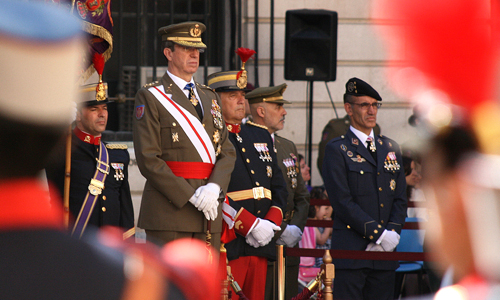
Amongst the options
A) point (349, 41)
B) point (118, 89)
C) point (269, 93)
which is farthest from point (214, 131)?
point (349, 41)

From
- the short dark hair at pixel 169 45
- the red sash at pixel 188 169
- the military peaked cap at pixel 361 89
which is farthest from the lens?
the military peaked cap at pixel 361 89

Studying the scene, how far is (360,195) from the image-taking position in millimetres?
4742

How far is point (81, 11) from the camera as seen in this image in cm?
387

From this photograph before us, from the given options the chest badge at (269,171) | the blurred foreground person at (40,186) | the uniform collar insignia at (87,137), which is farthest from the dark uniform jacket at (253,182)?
the blurred foreground person at (40,186)

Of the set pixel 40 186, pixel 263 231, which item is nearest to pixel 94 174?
pixel 263 231

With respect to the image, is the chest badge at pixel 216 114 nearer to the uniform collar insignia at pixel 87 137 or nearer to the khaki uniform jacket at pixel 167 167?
the khaki uniform jacket at pixel 167 167

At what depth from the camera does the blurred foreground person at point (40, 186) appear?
2.73ft

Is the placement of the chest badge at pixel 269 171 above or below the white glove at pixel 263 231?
above

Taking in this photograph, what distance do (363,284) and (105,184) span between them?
5.91 ft

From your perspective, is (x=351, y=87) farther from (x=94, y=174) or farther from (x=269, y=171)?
(x=94, y=174)

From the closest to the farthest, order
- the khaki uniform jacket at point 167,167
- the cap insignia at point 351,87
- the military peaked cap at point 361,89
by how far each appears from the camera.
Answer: the khaki uniform jacket at point 167,167 < the military peaked cap at point 361,89 < the cap insignia at point 351,87

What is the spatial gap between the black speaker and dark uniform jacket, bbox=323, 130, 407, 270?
8.18 feet

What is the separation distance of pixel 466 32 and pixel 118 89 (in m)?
6.41

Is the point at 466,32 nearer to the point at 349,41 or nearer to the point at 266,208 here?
the point at 266,208
